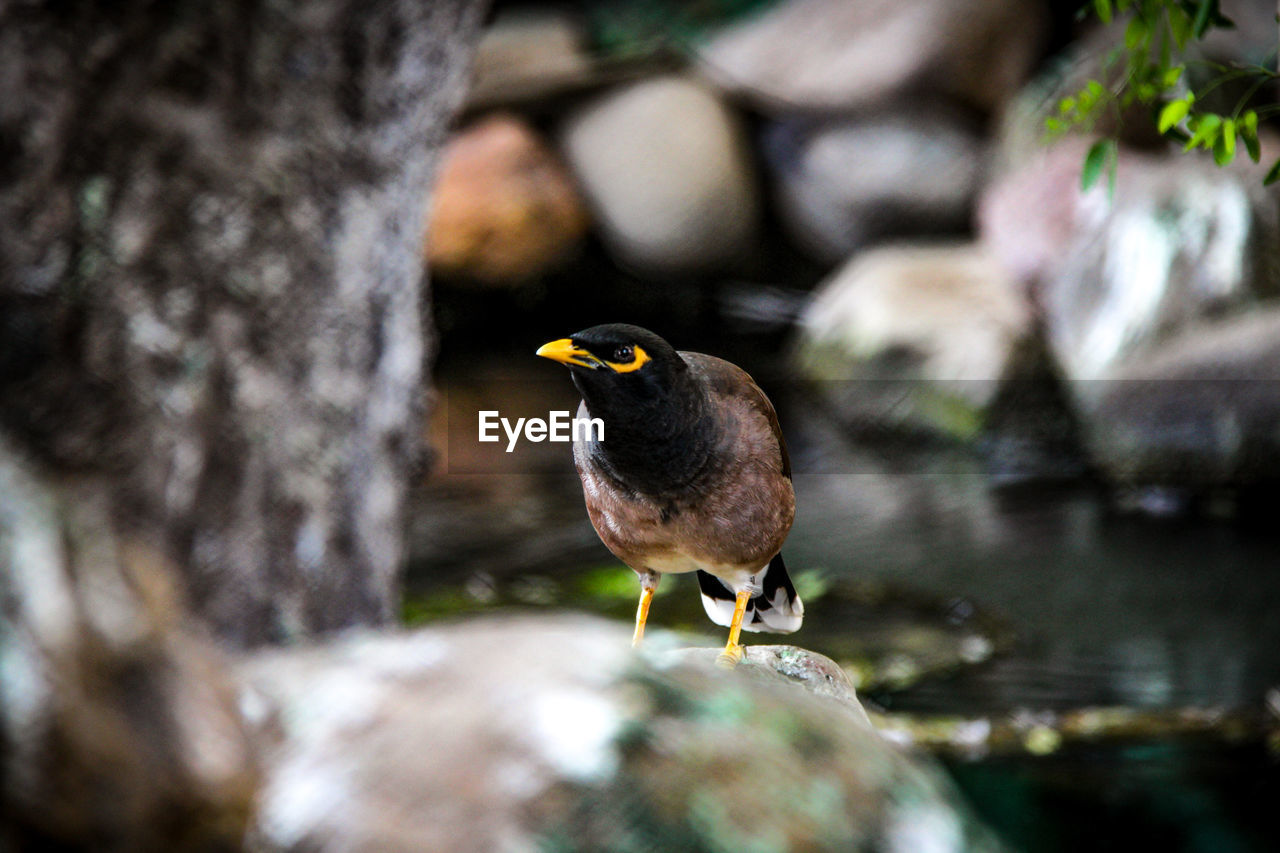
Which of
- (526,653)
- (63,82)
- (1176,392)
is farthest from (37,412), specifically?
(1176,392)

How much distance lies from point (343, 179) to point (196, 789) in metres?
0.70

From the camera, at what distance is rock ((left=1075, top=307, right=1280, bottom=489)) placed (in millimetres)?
4414

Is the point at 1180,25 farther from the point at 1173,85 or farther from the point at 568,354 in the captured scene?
the point at 568,354

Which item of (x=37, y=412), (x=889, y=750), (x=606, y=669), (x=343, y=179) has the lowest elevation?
(x=889, y=750)

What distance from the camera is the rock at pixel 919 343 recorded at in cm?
502

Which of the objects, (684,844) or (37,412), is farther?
(37,412)

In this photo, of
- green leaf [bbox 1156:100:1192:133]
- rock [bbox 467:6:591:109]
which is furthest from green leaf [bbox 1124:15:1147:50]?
rock [bbox 467:6:591:109]

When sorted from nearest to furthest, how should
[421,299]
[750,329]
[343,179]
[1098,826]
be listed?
[343,179] < [421,299] < [1098,826] < [750,329]

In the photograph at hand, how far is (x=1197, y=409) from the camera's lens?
452 cm

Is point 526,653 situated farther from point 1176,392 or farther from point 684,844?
point 1176,392

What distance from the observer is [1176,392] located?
4562mm

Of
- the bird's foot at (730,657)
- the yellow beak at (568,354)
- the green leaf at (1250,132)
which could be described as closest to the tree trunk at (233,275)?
the yellow beak at (568,354)

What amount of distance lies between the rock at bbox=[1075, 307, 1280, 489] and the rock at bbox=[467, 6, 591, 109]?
3.28 m

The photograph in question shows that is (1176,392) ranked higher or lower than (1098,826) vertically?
higher
